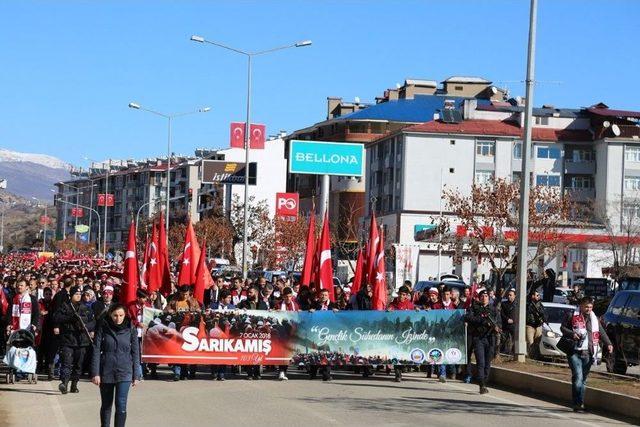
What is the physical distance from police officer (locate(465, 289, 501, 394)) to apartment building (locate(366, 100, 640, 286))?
68.3 m

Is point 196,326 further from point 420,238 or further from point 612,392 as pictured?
point 420,238

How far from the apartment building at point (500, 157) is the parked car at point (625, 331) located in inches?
2521

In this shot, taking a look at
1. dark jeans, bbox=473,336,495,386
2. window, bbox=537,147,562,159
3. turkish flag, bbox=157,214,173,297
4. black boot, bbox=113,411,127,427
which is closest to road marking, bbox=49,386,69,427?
black boot, bbox=113,411,127,427

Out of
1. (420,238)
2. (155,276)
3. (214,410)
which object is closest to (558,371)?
(214,410)

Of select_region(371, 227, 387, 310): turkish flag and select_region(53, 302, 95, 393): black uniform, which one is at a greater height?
select_region(371, 227, 387, 310): turkish flag

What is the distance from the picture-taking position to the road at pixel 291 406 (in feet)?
52.3

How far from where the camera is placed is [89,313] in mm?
20812

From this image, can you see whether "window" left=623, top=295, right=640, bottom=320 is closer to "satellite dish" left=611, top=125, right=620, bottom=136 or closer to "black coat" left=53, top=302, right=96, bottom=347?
"black coat" left=53, top=302, right=96, bottom=347

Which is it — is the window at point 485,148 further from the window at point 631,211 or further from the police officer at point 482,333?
the police officer at point 482,333

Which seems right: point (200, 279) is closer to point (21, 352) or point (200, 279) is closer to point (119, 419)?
point (21, 352)

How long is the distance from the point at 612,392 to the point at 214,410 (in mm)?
5717

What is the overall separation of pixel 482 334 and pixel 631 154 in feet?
256

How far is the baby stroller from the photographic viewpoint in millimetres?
20453

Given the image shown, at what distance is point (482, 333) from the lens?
20.7 m
